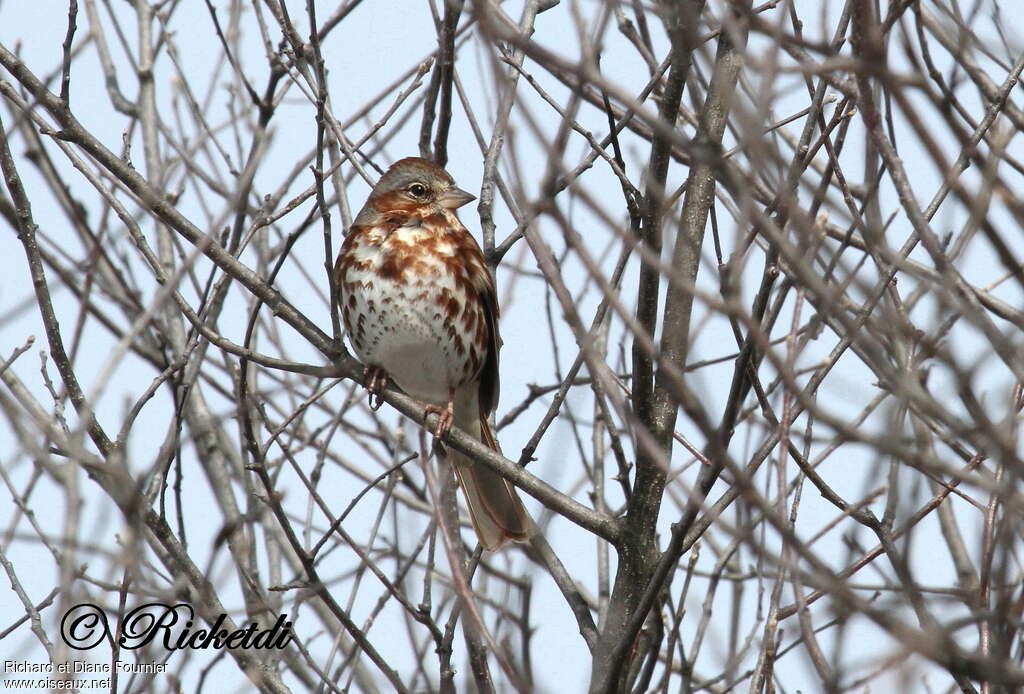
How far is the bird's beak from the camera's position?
6.33m

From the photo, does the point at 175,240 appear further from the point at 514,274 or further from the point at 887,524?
the point at 887,524

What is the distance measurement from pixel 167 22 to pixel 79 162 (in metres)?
3.01

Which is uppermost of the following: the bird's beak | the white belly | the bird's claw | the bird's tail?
the bird's beak

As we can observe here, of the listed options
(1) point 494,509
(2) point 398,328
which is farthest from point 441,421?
(1) point 494,509

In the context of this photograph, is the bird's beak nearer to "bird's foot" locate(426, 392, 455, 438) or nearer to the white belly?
the white belly

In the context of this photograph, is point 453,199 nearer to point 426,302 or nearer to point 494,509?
point 426,302

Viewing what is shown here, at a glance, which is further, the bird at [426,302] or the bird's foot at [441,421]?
the bird at [426,302]

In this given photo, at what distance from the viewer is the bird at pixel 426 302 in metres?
5.98

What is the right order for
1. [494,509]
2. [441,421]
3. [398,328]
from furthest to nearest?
1. [494,509]
2. [398,328]
3. [441,421]

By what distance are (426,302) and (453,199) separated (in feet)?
2.03

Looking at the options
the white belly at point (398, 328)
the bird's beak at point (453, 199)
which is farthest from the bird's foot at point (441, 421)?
the bird's beak at point (453, 199)

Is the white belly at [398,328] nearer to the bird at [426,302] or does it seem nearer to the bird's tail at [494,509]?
the bird at [426,302]

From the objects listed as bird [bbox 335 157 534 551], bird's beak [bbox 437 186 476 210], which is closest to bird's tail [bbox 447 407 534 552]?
bird [bbox 335 157 534 551]

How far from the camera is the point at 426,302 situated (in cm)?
603
